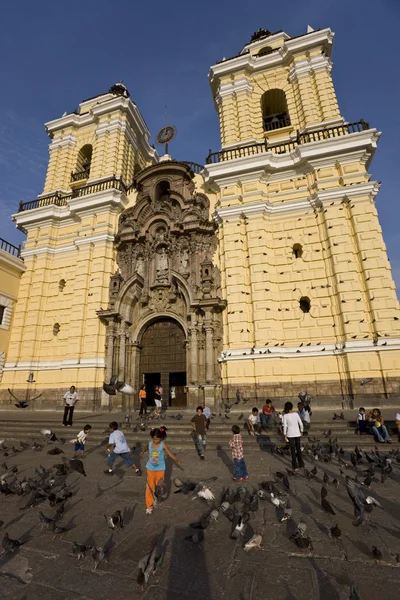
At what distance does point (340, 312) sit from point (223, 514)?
1103 centimetres

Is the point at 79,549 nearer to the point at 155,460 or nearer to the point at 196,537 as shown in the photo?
the point at 196,537

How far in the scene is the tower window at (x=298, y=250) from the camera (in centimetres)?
1517

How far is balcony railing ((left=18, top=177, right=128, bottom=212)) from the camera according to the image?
19.8 meters

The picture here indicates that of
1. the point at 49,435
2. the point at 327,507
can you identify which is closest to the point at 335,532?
the point at 327,507

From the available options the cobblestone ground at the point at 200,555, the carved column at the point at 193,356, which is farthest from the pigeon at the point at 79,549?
the carved column at the point at 193,356

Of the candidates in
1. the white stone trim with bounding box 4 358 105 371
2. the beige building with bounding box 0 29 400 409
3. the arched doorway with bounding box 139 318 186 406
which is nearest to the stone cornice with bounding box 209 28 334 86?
the beige building with bounding box 0 29 400 409

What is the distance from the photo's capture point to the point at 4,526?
13.7 ft

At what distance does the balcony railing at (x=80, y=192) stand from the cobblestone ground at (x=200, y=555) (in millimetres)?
18711

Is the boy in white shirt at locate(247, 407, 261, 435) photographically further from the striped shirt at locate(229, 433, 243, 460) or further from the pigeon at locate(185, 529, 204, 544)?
the pigeon at locate(185, 529, 204, 544)

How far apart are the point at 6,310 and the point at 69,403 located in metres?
11.5

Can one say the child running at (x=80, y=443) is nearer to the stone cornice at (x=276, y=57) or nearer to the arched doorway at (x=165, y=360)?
the arched doorway at (x=165, y=360)

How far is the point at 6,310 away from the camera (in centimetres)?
1883

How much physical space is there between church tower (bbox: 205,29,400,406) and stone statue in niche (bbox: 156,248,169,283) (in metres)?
3.40

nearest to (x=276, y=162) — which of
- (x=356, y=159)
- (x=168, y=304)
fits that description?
(x=356, y=159)
